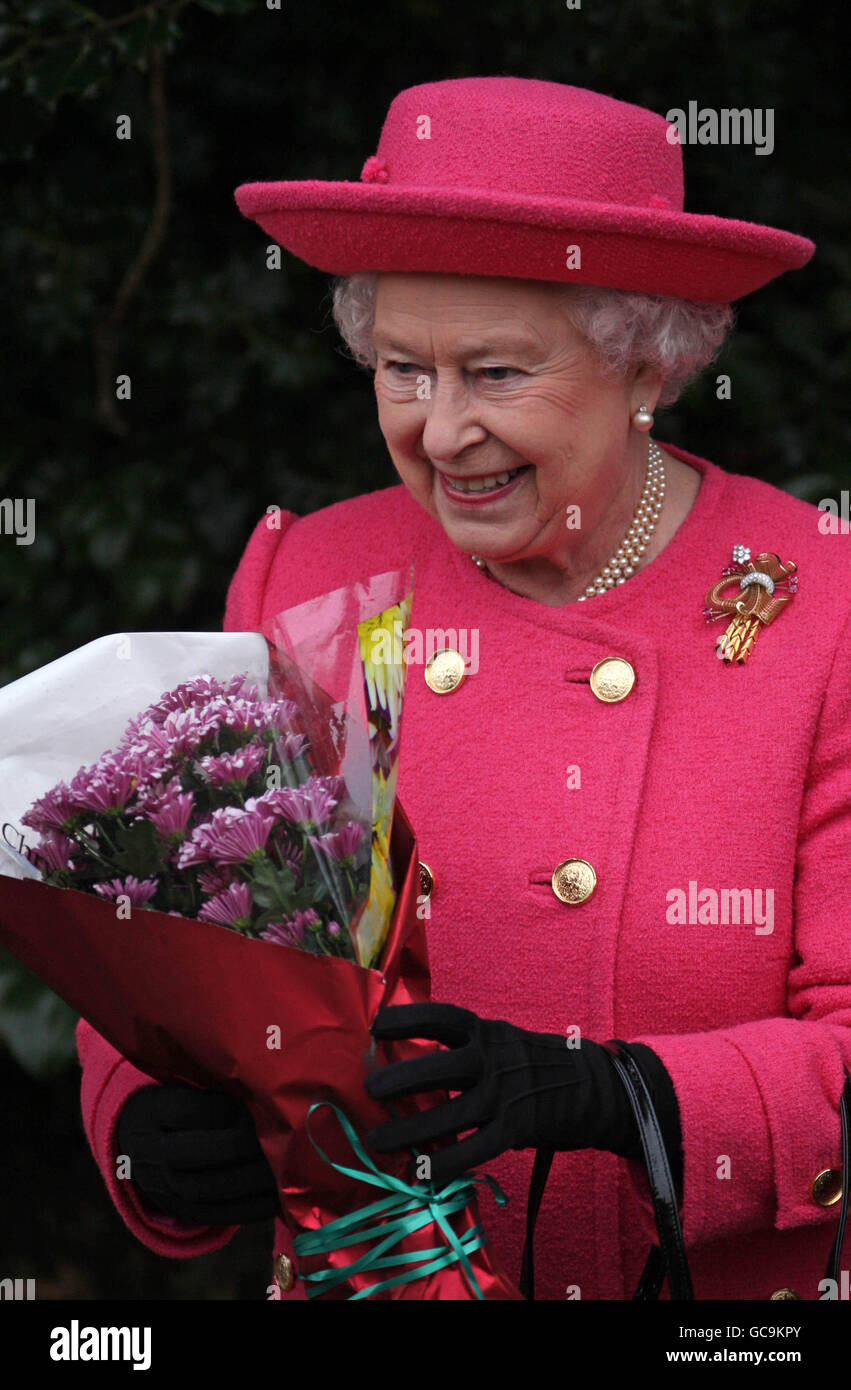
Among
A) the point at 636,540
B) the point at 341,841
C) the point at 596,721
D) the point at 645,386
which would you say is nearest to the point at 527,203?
the point at 645,386

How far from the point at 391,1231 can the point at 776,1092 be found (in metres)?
0.43

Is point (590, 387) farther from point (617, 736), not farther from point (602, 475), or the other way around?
point (617, 736)

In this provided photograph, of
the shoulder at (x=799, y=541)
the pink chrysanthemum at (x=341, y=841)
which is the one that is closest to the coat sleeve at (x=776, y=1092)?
the shoulder at (x=799, y=541)

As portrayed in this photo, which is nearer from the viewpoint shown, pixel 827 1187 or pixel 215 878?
pixel 215 878

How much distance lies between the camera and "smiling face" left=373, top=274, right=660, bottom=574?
185 cm

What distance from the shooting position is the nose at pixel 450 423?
72.6 inches

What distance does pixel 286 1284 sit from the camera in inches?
72.9

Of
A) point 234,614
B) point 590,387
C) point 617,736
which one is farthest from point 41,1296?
point 590,387

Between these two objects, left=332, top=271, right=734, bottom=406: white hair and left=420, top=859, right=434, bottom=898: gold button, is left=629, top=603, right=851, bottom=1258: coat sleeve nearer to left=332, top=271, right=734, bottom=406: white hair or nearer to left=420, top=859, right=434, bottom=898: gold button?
left=420, top=859, right=434, bottom=898: gold button

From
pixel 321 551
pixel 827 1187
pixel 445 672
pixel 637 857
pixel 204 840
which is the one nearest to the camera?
pixel 204 840

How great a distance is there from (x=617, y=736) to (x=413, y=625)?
330 millimetres

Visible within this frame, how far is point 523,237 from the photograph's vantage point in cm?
177

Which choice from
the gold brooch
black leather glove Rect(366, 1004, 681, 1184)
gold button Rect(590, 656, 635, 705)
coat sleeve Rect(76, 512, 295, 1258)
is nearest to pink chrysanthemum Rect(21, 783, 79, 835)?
black leather glove Rect(366, 1004, 681, 1184)

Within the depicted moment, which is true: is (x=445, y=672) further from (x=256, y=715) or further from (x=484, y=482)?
(x=256, y=715)
